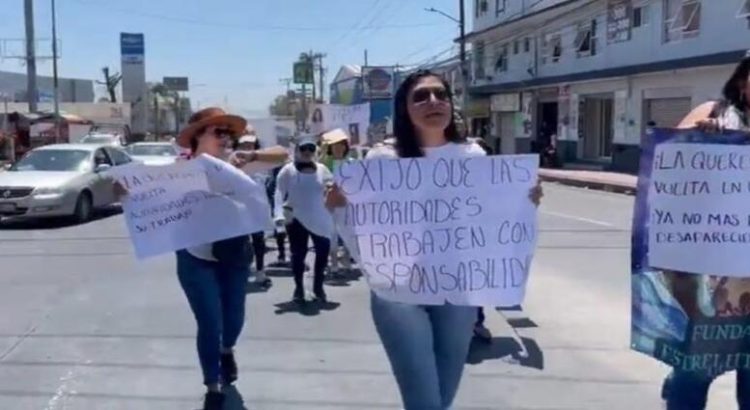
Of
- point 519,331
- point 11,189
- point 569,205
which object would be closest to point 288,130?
point 11,189

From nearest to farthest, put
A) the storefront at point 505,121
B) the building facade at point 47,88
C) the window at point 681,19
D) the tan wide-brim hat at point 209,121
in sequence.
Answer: the tan wide-brim hat at point 209,121 → the window at point 681,19 → the storefront at point 505,121 → the building facade at point 47,88

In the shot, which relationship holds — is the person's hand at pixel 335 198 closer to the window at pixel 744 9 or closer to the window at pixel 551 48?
the window at pixel 744 9

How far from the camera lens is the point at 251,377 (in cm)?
553

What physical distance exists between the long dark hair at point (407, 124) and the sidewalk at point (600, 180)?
20.8m

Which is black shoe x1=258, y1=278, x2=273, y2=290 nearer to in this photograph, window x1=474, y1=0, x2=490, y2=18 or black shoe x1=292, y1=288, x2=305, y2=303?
black shoe x1=292, y1=288, x2=305, y2=303

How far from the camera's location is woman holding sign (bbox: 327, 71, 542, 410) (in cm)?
339

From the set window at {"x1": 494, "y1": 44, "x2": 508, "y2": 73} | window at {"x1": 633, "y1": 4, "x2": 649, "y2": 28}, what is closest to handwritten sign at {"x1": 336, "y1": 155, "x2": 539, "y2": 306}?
window at {"x1": 633, "y1": 4, "x2": 649, "y2": 28}

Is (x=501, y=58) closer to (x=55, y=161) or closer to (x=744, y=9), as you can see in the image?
(x=744, y=9)

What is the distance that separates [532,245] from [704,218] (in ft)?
2.23

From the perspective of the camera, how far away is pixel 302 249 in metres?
8.05

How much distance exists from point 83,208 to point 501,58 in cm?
3433

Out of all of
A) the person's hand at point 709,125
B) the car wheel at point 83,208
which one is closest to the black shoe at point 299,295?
the person's hand at point 709,125

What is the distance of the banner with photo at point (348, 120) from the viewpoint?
13789 millimetres

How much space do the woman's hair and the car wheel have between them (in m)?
13.8
